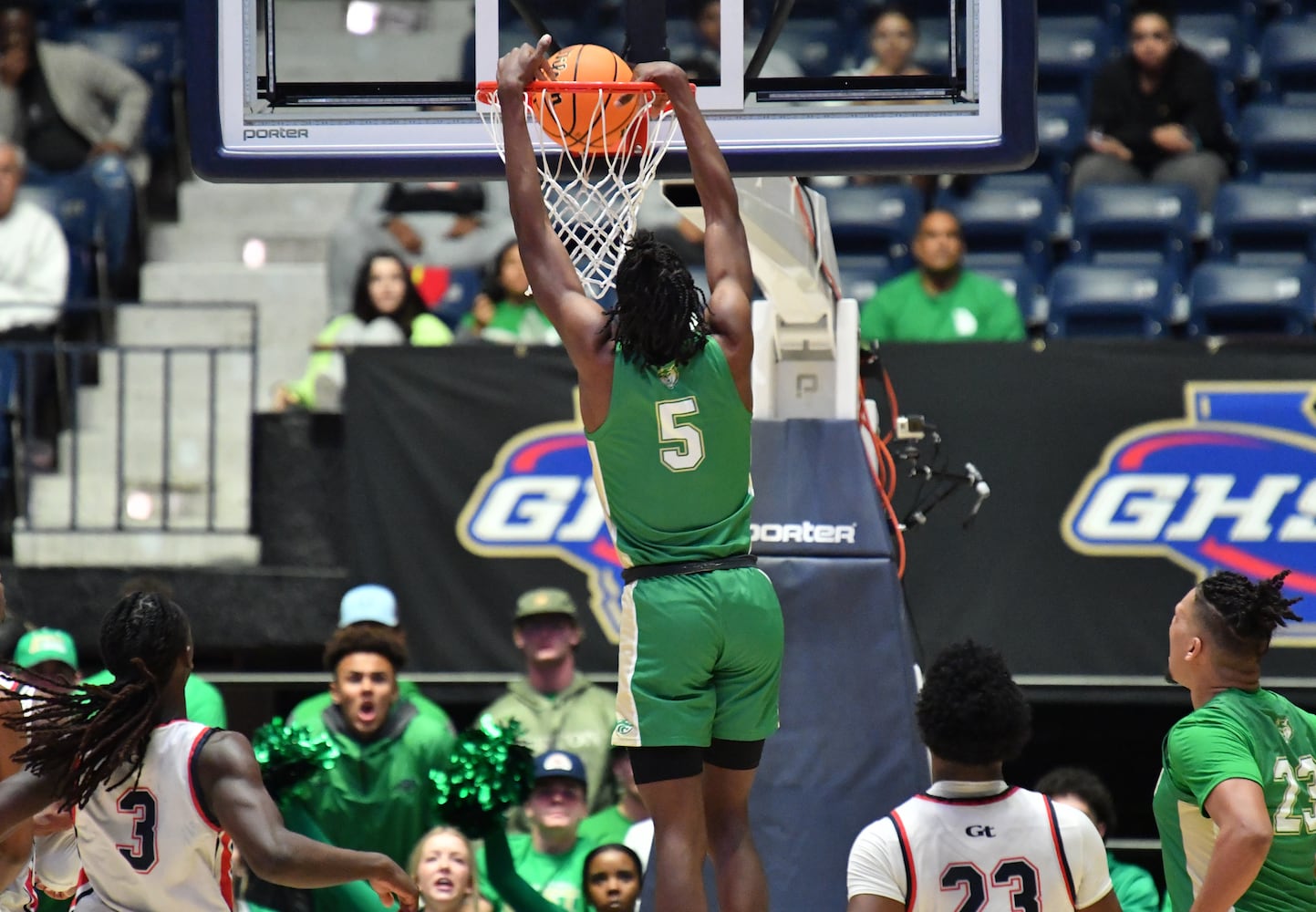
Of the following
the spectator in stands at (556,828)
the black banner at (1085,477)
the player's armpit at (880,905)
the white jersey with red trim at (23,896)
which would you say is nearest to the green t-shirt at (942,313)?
the black banner at (1085,477)

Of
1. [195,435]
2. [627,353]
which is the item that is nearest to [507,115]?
[627,353]

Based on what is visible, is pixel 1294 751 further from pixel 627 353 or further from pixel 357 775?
pixel 357 775

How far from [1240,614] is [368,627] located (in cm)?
392

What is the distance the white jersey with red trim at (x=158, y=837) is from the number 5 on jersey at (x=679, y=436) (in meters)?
1.27

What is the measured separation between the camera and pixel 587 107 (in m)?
5.34

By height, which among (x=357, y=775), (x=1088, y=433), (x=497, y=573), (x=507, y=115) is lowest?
(x=357, y=775)

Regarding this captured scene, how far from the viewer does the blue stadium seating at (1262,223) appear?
10.9 m

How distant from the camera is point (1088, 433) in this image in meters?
9.05

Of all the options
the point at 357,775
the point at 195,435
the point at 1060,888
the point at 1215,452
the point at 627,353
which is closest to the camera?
the point at 1060,888

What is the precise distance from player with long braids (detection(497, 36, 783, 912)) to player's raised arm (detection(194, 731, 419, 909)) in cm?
73

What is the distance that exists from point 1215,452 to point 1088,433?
21.9 inches

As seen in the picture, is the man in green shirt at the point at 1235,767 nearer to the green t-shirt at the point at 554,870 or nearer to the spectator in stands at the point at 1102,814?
the spectator in stands at the point at 1102,814

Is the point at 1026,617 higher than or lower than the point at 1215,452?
lower

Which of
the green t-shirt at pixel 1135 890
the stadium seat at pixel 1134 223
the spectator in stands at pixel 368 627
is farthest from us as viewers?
the stadium seat at pixel 1134 223
